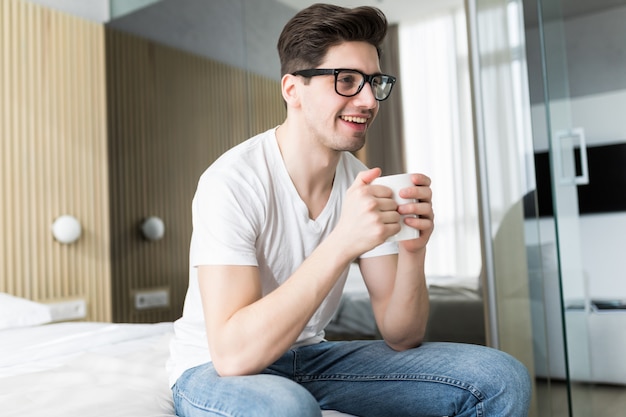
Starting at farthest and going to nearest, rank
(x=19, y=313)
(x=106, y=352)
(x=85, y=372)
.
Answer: (x=19, y=313) → (x=106, y=352) → (x=85, y=372)

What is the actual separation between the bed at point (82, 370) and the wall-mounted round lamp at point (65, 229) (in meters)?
0.93

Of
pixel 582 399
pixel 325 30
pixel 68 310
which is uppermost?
pixel 325 30

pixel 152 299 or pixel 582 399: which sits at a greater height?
pixel 152 299

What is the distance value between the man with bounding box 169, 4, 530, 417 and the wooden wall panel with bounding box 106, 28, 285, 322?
209 cm

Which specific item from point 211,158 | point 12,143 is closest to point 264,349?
point 211,158

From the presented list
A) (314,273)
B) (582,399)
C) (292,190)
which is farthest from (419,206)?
(582,399)

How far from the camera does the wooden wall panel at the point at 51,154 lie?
3.20m

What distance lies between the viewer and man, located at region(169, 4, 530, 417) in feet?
3.33

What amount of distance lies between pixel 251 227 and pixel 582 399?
141cm

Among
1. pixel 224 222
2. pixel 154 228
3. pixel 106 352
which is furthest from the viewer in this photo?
pixel 154 228

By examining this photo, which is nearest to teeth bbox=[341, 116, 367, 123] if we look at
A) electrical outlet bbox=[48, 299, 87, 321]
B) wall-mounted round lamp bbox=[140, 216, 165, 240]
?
wall-mounted round lamp bbox=[140, 216, 165, 240]

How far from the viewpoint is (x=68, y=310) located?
342 centimetres

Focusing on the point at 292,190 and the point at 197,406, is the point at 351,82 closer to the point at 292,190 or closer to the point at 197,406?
the point at 292,190

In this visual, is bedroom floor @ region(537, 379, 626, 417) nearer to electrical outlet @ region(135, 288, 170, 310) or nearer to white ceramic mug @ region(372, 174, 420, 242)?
white ceramic mug @ region(372, 174, 420, 242)
